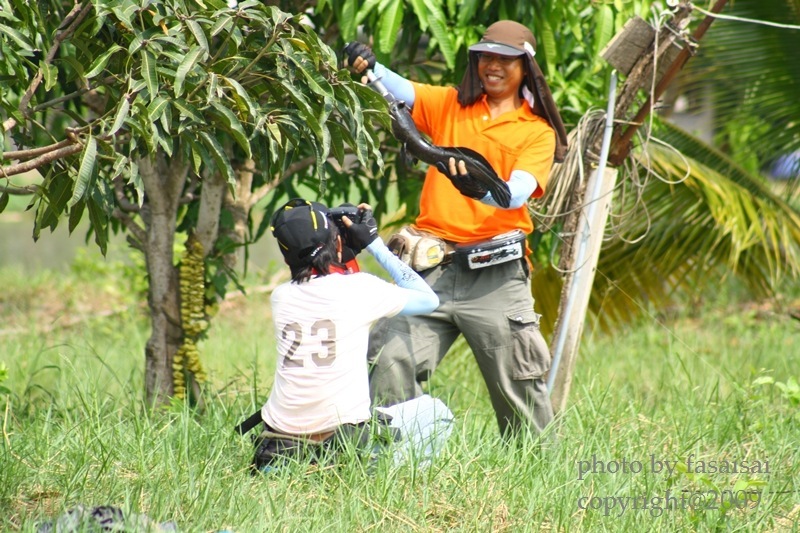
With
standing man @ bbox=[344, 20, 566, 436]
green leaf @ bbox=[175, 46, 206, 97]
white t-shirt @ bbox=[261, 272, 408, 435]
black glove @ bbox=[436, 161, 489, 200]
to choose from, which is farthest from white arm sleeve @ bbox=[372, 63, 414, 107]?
green leaf @ bbox=[175, 46, 206, 97]

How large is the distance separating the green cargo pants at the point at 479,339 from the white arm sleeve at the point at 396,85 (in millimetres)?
703

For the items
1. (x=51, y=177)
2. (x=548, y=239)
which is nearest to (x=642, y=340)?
(x=548, y=239)

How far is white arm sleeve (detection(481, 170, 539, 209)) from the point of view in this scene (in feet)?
12.6

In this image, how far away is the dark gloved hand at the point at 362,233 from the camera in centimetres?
368

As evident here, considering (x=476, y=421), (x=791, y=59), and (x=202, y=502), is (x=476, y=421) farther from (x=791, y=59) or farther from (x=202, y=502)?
(x=791, y=59)

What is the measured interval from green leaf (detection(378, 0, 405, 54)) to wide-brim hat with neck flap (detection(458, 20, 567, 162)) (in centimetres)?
32

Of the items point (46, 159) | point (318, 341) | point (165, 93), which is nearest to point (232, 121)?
point (165, 93)

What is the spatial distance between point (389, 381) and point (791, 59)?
391 centimetres

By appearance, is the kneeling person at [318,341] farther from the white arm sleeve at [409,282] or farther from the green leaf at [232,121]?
the green leaf at [232,121]

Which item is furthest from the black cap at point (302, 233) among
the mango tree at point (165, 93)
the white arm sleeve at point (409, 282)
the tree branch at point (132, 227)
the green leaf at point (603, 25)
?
the green leaf at point (603, 25)

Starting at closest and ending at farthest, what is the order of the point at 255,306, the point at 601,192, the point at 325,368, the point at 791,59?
the point at 325,368 → the point at 601,192 → the point at 791,59 → the point at 255,306

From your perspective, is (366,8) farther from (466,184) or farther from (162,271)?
(162,271)

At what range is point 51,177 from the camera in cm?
324

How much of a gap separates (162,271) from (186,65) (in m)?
1.98
